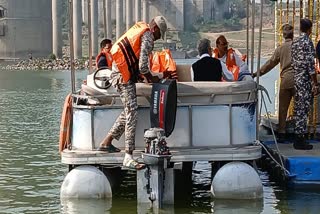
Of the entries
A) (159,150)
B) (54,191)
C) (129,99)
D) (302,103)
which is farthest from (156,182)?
(302,103)

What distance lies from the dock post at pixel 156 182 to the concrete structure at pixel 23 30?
73.5 meters

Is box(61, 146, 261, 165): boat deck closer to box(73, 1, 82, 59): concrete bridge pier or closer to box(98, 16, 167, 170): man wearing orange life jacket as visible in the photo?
box(98, 16, 167, 170): man wearing orange life jacket

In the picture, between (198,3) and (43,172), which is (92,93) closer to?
(43,172)

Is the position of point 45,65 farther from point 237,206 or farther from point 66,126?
point 237,206

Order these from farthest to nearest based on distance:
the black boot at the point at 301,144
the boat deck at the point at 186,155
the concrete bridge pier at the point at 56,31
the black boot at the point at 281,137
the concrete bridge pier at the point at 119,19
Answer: the concrete bridge pier at the point at 119,19 → the concrete bridge pier at the point at 56,31 → the black boot at the point at 281,137 → the black boot at the point at 301,144 → the boat deck at the point at 186,155

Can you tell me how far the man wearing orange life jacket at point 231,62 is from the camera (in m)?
12.6

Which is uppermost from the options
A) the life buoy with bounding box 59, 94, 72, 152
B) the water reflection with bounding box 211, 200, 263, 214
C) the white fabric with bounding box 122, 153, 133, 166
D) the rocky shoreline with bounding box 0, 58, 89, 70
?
the life buoy with bounding box 59, 94, 72, 152

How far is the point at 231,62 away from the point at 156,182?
9.16 ft

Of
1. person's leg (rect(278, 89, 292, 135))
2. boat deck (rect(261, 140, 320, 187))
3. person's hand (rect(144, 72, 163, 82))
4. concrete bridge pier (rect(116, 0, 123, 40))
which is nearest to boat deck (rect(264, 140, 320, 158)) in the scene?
boat deck (rect(261, 140, 320, 187))

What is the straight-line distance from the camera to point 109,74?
38.9 ft

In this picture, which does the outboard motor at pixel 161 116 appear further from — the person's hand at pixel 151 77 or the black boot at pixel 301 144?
the black boot at pixel 301 144

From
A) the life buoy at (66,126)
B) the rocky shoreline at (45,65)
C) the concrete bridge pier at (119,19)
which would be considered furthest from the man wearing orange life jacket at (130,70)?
the concrete bridge pier at (119,19)

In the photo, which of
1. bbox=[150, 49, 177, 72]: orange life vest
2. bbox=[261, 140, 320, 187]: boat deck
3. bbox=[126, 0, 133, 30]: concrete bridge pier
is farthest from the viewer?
bbox=[126, 0, 133, 30]: concrete bridge pier

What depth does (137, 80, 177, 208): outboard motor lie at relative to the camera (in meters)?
10.9
